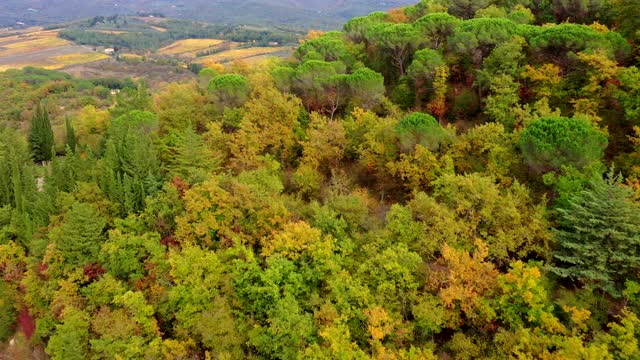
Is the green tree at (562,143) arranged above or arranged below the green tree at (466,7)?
below

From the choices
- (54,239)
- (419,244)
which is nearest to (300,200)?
(419,244)

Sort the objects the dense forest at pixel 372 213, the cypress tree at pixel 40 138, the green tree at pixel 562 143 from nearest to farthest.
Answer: the dense forest at pixel 372 213
the green tree at pixel 562 143
the cypress tree at pixel 40 138

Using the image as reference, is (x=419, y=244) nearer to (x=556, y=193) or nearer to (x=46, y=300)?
(x=556, y=193)

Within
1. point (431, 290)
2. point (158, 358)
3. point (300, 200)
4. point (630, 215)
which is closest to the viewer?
point (630, 215)

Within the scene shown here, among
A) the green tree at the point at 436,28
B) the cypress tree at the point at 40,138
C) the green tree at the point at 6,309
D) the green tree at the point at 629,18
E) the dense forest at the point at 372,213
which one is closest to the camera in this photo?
the dense forest at the point at 372,213

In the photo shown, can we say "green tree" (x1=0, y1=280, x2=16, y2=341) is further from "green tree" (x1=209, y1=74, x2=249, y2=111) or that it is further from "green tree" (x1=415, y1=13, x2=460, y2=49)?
"green tree" (x1=415, y1=13, x2=460, y2=49)

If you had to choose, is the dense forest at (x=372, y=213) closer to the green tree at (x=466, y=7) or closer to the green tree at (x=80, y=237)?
the green tree at (x=80, y=237)

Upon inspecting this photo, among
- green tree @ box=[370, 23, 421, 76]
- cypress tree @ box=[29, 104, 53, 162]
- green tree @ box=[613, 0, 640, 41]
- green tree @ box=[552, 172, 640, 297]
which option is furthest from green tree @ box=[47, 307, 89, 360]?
green tree @ box=[613, 0, 640, 41]

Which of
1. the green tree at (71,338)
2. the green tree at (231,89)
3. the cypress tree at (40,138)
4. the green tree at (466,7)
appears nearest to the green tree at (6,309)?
the green tree at (71,338)
